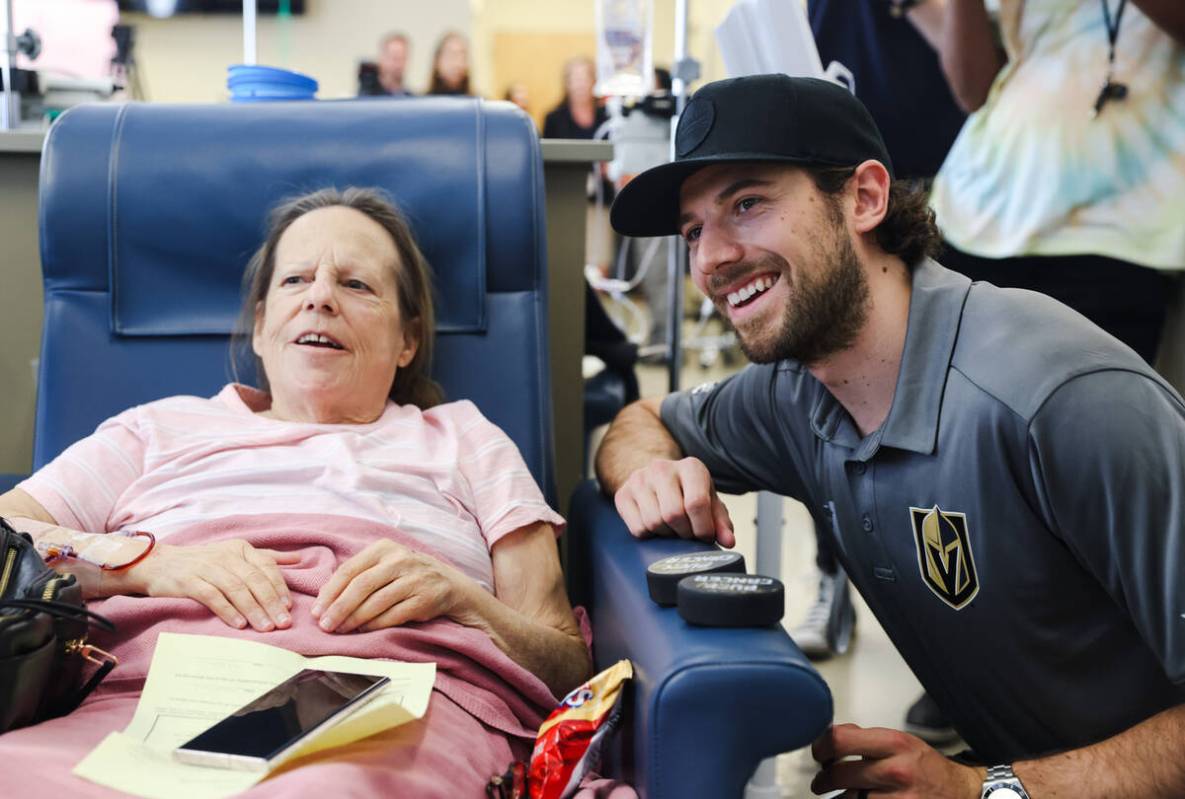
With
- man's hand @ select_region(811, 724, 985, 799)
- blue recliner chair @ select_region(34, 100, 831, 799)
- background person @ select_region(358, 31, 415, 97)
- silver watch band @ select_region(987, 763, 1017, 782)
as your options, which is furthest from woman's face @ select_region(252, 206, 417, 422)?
background person @ select_region(358, 31, 415, 97)

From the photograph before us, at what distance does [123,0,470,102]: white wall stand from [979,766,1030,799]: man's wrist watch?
6.97 meters

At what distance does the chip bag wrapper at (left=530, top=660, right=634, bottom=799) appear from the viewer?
1.11 m

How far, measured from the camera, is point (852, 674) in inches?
92.0

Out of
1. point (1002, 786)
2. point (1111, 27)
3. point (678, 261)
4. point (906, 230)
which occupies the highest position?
point (1111, 27)

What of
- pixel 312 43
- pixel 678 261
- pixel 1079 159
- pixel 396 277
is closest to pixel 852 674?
pixel 678 261

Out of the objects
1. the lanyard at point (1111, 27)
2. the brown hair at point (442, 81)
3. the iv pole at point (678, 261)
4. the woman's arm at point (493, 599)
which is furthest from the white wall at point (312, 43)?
the woman's arm at point (493, 599)

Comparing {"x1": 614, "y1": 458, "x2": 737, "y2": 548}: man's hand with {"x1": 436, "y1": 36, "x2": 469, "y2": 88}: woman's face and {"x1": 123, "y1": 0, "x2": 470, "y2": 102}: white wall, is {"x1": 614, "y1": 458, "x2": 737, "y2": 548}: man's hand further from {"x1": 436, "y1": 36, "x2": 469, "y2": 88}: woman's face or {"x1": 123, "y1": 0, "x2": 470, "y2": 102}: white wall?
{"x1": 123, "y1": 0, "x2": 470, "y2": 102}: white wall

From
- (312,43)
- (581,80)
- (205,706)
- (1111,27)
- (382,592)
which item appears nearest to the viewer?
(205,706)

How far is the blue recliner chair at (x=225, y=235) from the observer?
1.72 m

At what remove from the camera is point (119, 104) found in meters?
1.81

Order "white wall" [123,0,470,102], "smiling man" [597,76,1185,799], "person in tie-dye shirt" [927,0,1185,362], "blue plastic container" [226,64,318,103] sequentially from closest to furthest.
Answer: "smiling man" [597,76,1185,799] → "person in tie-dye shirt" [927,0,1185,362] → "blue plastic container" [226,64,318,103] → "white wall" [123,0,470,102]

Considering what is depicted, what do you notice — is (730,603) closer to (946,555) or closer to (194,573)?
(946,555)

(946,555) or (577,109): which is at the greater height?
(946,555)

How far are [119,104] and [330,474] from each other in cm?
80
